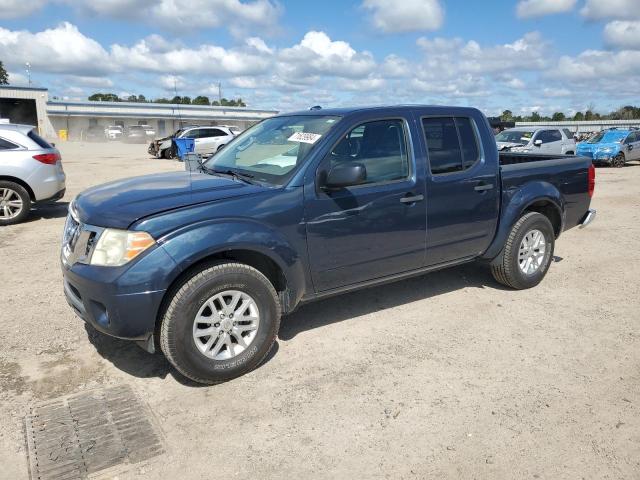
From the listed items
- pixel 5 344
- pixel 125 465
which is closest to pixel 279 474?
pixel 125 465

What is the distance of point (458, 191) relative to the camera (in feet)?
14.9

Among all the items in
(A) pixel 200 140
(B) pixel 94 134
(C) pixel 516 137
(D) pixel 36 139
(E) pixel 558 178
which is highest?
(B) pixel 94 134

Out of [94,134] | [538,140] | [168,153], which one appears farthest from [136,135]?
[538,140]

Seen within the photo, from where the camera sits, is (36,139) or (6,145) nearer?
(6,145)

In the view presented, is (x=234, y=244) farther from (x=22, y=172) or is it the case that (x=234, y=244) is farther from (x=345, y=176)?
(x=22, y=172)

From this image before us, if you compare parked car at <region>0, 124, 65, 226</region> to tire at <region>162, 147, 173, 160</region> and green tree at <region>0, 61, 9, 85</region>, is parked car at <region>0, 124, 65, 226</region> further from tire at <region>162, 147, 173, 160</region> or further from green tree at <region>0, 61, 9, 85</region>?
green tree at <region>0, 61, 9, 85</region>

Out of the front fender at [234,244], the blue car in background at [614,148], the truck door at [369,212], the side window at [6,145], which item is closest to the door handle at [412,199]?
the truck door at [369,212]

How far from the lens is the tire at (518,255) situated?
509cm

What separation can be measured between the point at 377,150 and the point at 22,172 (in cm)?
692

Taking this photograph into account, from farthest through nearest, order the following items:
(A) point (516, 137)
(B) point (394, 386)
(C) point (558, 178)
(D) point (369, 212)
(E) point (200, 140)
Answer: (E) point (200, 140), (A) point (516, 137), (C) point (558, 178), (D) point (369, 212), (B) point (394, 386)

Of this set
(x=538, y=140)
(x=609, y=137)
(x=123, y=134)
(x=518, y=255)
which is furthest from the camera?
(x=123, y=134)

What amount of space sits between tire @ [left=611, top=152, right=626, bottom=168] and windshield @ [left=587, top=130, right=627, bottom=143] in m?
0.65

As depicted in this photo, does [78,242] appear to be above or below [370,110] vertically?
below

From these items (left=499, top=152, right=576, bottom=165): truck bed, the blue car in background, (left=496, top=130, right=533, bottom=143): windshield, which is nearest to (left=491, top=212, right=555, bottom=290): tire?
(left=499, top=152, right=576, bottom=165): truck bed
